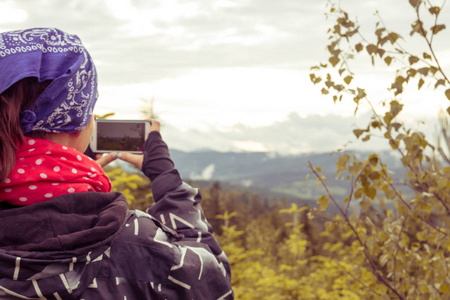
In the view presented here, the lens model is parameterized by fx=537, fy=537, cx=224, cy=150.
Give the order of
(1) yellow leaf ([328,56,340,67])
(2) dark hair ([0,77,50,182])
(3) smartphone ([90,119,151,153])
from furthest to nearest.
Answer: (1) yellow leaf ([328,56,340,67]), (3) smartphone ([90,119,151,153]), (2) dark hair ([0,77,50,182])

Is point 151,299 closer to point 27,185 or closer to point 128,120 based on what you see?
point 27,185

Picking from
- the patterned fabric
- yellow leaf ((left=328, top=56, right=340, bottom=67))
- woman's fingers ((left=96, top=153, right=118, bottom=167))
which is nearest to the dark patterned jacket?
the patterned fabric

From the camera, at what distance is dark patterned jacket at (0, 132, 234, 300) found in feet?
3.89

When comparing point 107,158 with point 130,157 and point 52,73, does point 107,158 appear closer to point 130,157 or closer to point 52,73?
point 130,157

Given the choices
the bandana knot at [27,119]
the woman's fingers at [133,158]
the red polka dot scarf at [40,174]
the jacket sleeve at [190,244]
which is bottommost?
the jacket sleeve at [190,244]

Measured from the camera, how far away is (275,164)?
576 feet

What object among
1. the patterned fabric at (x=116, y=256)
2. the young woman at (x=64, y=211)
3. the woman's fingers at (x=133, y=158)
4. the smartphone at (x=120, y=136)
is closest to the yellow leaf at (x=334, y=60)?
the smartphone at (x=120, y=136)

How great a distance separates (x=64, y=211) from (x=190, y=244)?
35 cm

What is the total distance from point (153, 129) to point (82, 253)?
0.62 meters

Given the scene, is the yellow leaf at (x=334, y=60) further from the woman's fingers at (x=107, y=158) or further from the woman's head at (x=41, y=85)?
the woman's head at (x=41, y=85)

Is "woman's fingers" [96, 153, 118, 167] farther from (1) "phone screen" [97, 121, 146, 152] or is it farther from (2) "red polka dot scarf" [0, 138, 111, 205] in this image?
(2) "red polka dot scarf" [0, 138, 111, 205]

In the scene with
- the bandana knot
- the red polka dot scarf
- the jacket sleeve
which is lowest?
the jacket sleeve

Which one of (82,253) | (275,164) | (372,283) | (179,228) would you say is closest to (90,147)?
(179,228)

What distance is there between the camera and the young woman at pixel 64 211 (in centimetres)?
119
